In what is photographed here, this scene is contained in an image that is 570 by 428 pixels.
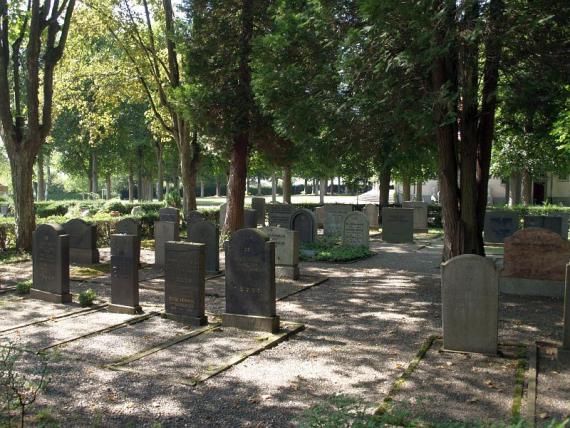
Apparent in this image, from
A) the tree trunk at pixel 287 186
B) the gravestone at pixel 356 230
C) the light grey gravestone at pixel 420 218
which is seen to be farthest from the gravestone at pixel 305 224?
the tree trunk at pixel 287 186

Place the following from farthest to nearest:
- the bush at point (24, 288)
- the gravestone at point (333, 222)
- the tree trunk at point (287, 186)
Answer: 1. the tree trunk at point (287, 186)
2. the gravestone at point (333, 222)
3. the bush at point (24, 288)

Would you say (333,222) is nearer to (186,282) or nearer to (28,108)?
(28,108)

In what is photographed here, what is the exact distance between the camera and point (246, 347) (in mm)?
7410

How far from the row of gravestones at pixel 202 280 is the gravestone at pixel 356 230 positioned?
9.04 meters

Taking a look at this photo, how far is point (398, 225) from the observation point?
2061 centimetres

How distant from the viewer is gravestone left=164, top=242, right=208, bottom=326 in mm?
8586

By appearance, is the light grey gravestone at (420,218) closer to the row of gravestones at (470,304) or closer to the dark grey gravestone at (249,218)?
the dark grey gravestone at (249,218)

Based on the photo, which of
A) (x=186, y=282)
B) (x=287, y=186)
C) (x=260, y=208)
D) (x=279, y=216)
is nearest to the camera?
(x=186, y=282)

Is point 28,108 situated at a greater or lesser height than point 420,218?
greater

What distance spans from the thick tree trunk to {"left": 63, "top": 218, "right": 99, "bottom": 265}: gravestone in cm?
501

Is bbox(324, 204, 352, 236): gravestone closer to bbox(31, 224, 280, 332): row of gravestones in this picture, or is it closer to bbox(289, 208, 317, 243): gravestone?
bbox(289, 208, 317, 243): gravestone

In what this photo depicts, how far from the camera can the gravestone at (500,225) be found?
19.5 m

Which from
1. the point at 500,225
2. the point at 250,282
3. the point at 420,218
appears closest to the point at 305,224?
the point at 500,225

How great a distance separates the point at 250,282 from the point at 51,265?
412 cm
